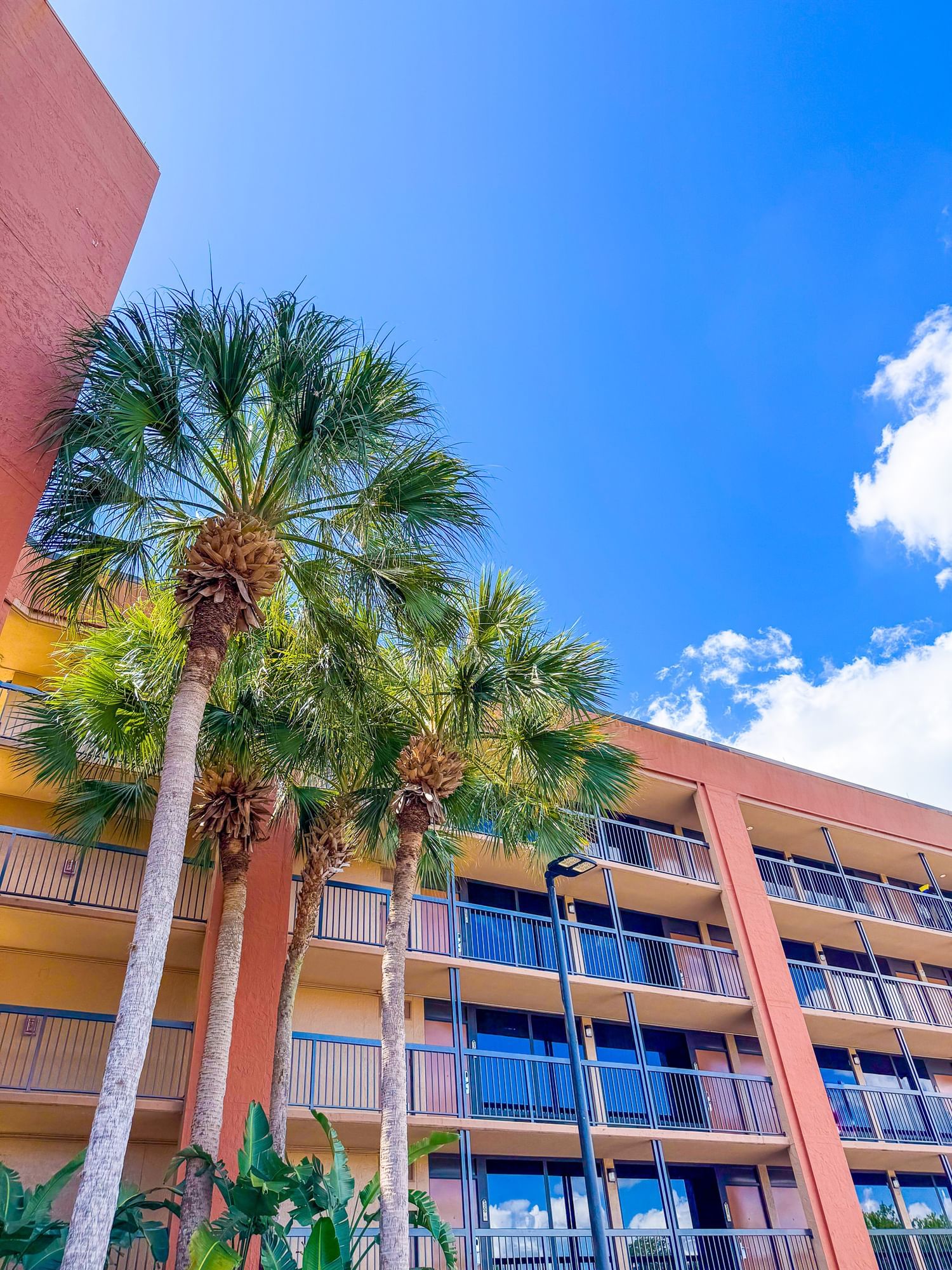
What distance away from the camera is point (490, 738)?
11.5 m

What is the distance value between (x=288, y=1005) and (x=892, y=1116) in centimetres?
1622

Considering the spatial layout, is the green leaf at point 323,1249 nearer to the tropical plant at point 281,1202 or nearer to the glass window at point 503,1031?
the tropical plant at point 281,1202

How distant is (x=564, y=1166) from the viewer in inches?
642

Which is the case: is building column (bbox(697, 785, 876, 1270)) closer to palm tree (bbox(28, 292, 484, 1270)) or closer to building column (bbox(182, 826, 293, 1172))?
building column (bbox(182, 826, 293, 1172))

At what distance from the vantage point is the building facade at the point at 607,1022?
1302cm

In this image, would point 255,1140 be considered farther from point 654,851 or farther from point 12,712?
point 654,851

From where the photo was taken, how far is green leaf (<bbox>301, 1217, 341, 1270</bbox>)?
23.7 feet

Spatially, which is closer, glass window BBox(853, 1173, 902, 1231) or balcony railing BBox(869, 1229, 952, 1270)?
balcony railing BBox(869, 1229, 952, 1270)

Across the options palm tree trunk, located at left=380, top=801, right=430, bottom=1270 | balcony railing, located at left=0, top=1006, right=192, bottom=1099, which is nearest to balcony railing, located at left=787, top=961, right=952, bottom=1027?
palm tree trunk, located at left=380, top=801, right=430, bottom=1270

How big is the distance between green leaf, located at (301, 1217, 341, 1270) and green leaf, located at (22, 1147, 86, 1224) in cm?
268

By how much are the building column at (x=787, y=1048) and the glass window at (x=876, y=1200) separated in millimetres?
3490

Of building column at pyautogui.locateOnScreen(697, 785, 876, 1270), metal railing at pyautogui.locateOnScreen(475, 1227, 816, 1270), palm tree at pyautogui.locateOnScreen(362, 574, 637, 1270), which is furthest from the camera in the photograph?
building column at pyautogui.locateOnScreen(697, 785, 876, 1270)

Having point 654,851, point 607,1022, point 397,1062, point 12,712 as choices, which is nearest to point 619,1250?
point 607,1022

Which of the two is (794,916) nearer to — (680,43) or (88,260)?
(680,43)
